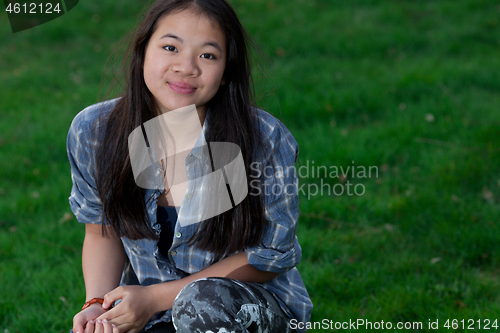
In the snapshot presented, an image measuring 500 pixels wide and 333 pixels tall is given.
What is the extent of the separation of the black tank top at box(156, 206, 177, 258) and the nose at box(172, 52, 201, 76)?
1.62ft

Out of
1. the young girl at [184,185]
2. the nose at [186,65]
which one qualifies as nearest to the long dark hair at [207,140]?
the young girl at [184,185]

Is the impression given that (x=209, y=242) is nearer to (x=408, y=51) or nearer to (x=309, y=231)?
(x=309, y=231)

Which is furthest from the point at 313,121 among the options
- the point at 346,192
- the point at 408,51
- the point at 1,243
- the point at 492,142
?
the point at 1,243

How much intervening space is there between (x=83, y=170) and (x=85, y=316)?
1.68 ft

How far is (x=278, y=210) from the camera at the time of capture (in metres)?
1.80

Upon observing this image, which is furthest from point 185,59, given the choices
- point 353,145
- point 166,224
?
point 353,145

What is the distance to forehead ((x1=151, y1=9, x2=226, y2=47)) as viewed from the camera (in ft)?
5.62

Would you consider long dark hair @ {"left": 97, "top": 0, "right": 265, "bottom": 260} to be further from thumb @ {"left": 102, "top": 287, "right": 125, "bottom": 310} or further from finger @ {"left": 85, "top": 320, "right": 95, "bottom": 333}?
finger @ {"left": 85, "top": 320, "right": 95, "bottom": 333}

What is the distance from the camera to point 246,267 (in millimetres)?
1802

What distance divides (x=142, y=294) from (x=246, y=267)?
0.36 meters

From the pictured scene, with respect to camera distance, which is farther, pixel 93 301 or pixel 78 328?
pixel 93 301

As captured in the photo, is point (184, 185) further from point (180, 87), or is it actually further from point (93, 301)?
point (93, 301)

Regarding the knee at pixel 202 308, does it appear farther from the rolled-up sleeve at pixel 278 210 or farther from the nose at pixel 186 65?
the nose at pixel 186 65

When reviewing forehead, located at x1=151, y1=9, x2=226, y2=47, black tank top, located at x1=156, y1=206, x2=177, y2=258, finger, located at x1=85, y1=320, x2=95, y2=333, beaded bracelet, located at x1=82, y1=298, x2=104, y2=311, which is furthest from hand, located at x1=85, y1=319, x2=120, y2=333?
forehead, located at x1=151, y1=9, x2=226, y2=47
